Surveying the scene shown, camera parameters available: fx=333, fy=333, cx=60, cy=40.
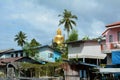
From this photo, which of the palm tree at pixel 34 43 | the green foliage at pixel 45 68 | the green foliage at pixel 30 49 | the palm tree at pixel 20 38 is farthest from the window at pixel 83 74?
Answer: the palm tree at pixel 20 38

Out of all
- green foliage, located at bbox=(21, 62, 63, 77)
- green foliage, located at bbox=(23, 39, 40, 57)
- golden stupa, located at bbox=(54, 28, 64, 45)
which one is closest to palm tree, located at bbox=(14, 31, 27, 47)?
golden stupa, located at bbox=(54, 28, 64, 45)

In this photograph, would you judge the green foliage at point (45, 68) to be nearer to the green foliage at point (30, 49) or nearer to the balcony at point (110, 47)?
the balcony at point (110, 47)

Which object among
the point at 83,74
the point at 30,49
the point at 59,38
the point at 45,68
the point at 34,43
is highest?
the point at 59,38

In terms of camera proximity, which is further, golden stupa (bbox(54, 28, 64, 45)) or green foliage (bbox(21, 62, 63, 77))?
golden stupa (bbox(54, 28, 64, 45))

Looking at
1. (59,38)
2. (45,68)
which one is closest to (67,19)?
(59,38)

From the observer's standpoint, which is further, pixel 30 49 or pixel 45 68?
pixel 30 49

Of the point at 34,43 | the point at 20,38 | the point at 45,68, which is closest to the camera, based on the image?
the point at 45,68

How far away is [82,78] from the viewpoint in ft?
101

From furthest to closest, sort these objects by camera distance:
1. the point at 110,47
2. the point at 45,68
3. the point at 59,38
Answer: the point at 59,38, the point at 45,68, the point at 110,47

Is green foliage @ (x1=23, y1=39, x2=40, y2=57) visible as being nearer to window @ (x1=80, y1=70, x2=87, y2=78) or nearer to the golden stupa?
the golden stupa

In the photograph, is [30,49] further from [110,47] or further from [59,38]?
[110,47]

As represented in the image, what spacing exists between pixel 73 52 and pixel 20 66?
10473mm

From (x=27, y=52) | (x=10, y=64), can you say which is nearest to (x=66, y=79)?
(x=10, y=64)

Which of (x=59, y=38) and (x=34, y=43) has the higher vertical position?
(x=59, y=38)
